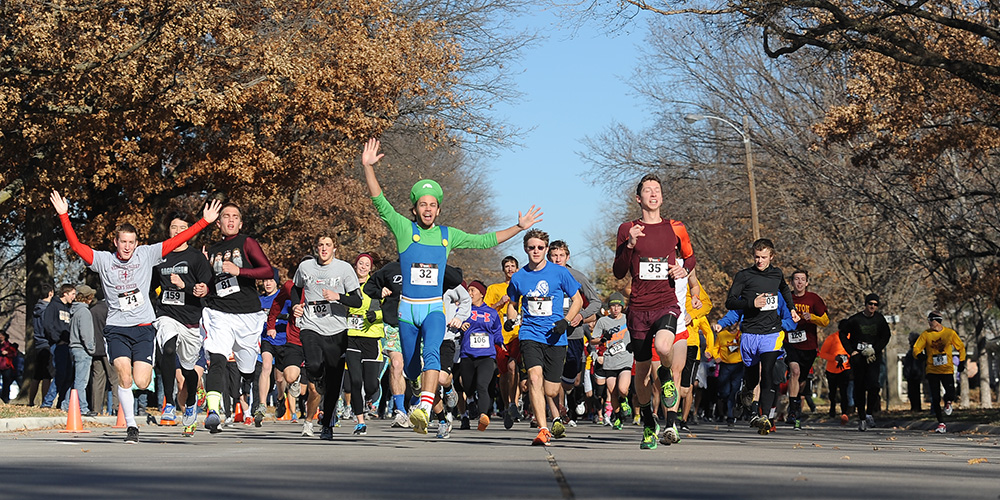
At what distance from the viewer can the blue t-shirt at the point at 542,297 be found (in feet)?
39.3

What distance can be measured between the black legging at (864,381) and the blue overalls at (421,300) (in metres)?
8.77

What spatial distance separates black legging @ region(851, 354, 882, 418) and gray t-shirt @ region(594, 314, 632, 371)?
117 inches

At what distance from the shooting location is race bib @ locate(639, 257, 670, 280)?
11211 mm

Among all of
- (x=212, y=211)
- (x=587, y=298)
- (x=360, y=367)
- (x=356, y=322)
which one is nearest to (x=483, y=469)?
(x=212, y=211)

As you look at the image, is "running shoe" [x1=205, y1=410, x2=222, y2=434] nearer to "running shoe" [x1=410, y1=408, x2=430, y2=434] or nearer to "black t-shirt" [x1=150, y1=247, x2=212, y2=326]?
"black t-shirt" [x1=150, y1=247, x2=212, y2=326]

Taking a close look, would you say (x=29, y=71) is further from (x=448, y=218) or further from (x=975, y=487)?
(x=448, y=218)

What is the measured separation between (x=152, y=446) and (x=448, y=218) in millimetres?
42854

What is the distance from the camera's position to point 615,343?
1988 cm

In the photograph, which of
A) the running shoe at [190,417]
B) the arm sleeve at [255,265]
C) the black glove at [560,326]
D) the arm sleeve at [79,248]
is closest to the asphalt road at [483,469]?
the running shoe at [190,417]

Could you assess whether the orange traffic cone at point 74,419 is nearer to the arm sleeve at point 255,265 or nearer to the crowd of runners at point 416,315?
the crowd of runners at point 416,315

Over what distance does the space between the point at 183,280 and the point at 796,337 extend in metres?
7.82

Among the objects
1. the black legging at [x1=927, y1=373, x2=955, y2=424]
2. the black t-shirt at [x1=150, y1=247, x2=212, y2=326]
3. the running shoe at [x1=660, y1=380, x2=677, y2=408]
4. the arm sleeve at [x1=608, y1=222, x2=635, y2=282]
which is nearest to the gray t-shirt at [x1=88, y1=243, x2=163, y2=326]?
the black t-shirt at [x1=150, y1=247, x2=212, y2=326]

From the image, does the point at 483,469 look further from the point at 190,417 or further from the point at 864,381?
the point at 864,381

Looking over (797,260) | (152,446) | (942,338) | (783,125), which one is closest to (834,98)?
(783,125)
